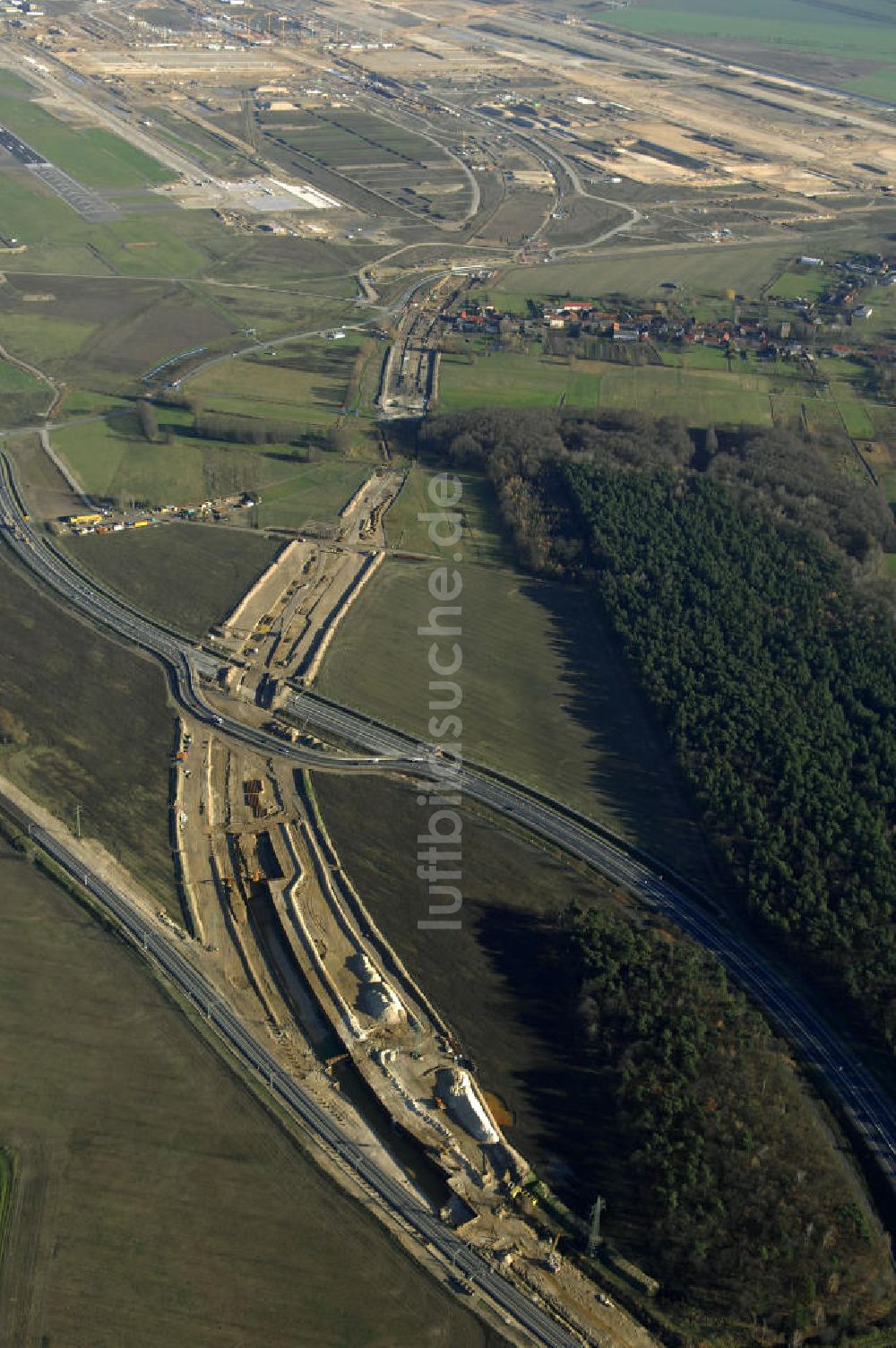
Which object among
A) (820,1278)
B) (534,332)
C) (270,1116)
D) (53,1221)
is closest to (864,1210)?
(820,1278)

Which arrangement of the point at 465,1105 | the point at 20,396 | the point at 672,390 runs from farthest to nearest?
the point at 672,390
the point at 20,396
the point at 465,1105

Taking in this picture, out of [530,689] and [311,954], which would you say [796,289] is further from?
[311,954]

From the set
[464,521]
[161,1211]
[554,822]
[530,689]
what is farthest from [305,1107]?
[464,521]

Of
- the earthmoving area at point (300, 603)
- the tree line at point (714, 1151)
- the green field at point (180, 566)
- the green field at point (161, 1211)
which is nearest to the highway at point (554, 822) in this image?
the green field at point (180, 566)

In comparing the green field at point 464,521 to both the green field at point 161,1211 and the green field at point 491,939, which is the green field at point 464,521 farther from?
the green field at point 161,1211

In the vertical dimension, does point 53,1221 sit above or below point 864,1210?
below

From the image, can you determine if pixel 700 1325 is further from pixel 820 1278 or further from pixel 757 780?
pixel 757 780
